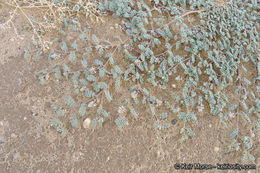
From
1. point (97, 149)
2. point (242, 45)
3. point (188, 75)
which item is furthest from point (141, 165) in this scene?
point (242, 45)

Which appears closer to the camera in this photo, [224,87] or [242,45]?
[224,87]

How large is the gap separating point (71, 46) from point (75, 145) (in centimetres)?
99

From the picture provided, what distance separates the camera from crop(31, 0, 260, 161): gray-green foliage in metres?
2.01

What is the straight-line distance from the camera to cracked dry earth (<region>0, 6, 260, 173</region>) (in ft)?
5.81

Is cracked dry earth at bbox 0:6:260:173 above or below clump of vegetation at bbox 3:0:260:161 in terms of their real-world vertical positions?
below

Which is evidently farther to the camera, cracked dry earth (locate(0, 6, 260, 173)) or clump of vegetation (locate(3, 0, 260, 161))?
clump of vegetation (locate(3, 0, 260, 161))

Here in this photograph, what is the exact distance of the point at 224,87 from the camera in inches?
87.8

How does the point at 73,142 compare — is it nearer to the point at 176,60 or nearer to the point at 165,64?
the point at 165,64

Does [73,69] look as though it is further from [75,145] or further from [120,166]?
[120,166]

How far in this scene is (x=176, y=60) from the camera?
214 centimetres

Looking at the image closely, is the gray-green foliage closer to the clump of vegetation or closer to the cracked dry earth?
the clump of vegetation

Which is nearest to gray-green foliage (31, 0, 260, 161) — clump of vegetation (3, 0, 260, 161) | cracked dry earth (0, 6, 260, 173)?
Answer: clump of vegetation (3, 0, 260, 161)

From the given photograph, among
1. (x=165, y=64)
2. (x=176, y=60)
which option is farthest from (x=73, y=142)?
(x=176, y=60)

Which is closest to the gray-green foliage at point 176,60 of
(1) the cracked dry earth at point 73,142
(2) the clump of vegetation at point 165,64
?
(2) the clump of vegetation at point 165,64
